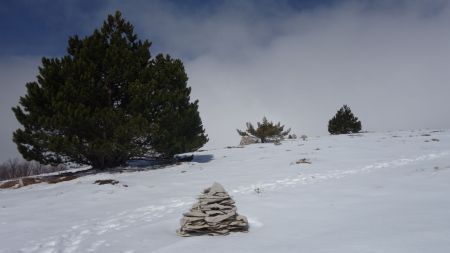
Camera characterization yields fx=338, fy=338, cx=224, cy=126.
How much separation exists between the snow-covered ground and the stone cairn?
0.23 m

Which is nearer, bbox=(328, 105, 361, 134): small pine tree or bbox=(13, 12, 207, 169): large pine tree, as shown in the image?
bbox=(13, 12, 207, 169): large pine tree

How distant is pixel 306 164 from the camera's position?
14.6 m

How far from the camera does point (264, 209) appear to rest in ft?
25.8

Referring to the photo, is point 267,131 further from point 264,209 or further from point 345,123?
point 264,209

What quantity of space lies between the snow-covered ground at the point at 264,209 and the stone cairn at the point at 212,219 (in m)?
0.23

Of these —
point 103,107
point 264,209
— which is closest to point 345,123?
point 103,107

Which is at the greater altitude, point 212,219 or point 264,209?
point 212,219

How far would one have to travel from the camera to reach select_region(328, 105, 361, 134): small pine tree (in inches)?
1265

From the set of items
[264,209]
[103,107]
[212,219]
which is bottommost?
[264,209]

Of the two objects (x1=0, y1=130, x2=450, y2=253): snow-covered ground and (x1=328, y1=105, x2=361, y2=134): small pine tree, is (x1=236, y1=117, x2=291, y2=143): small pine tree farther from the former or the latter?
(x1=0, y1=130, x2=450, y2=253): snow-covered ground

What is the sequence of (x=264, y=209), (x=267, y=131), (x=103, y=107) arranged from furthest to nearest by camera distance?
(x=267, y=131) < (x=103, y=107) < (x=264, y=209)

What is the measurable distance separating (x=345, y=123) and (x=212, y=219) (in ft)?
93.9

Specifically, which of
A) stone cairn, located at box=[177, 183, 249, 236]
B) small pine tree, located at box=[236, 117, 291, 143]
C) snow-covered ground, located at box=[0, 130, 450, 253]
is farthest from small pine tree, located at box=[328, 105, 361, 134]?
stone cairn, located at box=[177, 183, 249, 236]

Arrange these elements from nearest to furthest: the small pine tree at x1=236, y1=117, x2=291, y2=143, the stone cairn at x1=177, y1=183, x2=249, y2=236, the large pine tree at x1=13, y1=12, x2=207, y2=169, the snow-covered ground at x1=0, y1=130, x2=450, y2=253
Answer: the snow-covered ground at x1=0, y1=130, x2=450, y2=253 < the stone cairn at x1=177, y1=183, x2=249, y2=236 < the large pine tree at x1=13, y1=12, x2=207, y2=169 < the small pine tree at x1=236, y1=117, x2=291, y2=143
